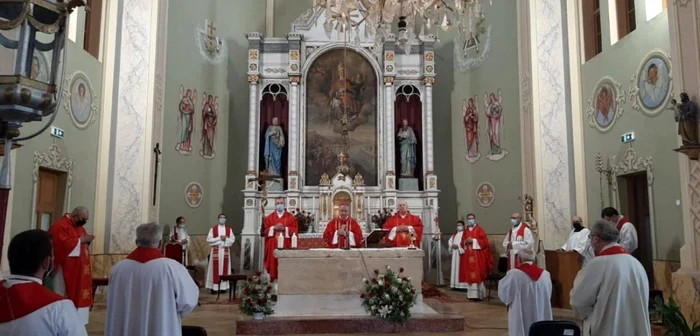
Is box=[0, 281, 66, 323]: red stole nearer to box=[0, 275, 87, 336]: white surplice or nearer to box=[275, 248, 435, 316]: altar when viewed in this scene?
box=[0, 275, 87, 336]: white surplice

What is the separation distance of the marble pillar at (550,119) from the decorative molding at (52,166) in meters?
8.81

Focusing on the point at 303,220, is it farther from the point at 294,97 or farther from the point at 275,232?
the point at 294,97

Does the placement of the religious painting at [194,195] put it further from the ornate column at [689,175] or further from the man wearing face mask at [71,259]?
the ornate column at [689,175]

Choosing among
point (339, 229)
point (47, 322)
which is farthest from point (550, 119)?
point (47, 322)

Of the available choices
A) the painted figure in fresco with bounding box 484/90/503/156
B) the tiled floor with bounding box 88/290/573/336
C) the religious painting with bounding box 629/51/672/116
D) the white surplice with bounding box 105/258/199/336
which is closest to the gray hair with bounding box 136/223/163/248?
the white surplice with bounding box 105/258/199/336

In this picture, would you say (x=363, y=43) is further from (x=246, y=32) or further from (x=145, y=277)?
(x=145, y=277)

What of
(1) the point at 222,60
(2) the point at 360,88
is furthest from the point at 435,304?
(1) the point at 222,60

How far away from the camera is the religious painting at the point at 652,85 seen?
8.69 metres

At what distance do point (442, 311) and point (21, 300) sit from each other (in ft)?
24.3

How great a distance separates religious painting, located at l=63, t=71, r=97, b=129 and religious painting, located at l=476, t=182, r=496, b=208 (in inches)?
346

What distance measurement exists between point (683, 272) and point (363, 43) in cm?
933

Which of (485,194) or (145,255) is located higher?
(485,194)

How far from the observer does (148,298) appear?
418 centimetres

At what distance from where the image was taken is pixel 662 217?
8781 millimetres
